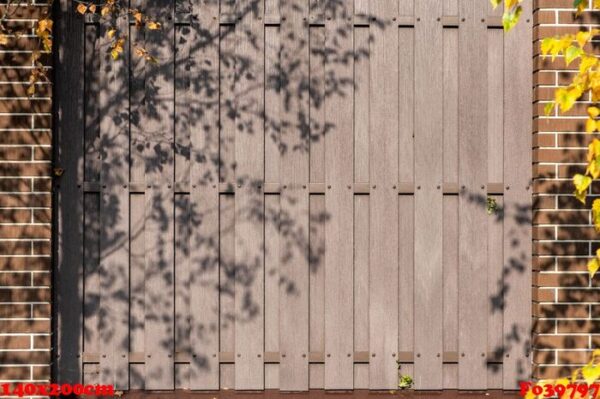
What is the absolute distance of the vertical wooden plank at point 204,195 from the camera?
4223 millimetres

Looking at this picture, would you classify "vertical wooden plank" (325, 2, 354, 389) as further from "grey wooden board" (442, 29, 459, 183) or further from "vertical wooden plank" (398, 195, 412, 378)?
"grey wooden board" (442, 29, 459, 183)

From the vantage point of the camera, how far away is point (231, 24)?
4.31 m

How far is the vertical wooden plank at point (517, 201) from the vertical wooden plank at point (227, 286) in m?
1.95

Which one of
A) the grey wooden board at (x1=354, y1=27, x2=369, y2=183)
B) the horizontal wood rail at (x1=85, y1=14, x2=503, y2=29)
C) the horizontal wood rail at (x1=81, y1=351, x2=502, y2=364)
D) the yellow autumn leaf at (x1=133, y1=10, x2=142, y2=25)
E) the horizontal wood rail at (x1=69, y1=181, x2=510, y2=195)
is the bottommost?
the horizontal wood rail at (x1=81, y1=351, x2=502, y2=364)

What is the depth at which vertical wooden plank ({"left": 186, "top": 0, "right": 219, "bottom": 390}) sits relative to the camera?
4223 mm

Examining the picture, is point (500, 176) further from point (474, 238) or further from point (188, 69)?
point (188, 69)

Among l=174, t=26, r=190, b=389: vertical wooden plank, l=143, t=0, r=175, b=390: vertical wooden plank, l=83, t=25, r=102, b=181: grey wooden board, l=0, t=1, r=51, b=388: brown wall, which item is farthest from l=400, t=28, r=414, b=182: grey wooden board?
l=0, t=1, r=51, b=388: brown wall

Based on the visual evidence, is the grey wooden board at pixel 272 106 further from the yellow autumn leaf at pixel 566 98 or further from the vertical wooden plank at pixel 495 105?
the yellow autumn leaf at pixel 566 98

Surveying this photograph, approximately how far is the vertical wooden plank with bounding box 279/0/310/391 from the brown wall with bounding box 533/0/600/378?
5.40 feet

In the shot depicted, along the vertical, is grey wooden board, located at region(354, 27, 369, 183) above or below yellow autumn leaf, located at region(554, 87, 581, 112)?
above

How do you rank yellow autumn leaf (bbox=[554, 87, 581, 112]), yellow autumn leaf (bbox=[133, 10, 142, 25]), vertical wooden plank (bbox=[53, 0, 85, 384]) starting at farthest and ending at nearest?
vertical wooden plank (bbox=[53, 0, 85, 384]) < yellow autumn leaf (bbox=[133, 10, 142, 25]) < yellow autumn leaf (bbox=[554, 87, 581, 112])

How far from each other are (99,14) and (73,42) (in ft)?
0.91

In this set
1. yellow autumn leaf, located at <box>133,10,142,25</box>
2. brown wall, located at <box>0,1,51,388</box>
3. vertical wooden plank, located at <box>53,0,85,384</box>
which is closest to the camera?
yellow autumn leaf, located at <box>133,10,142,25</box>

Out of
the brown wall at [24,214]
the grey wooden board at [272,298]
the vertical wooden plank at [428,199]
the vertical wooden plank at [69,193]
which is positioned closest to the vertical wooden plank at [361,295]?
the vertical wooden plank at [428,199]
